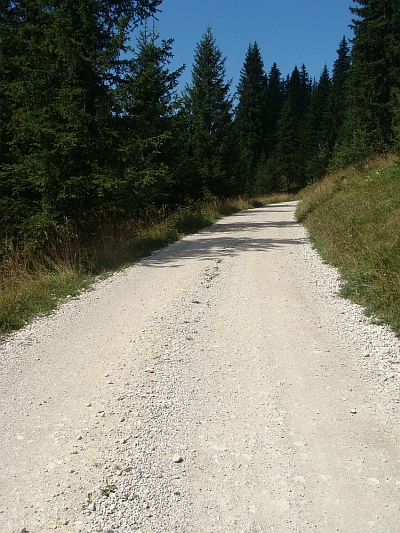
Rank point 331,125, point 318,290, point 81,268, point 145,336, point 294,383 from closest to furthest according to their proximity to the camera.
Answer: point 294,383 → point 145,336 → point 318,290 → point 81,268 → point 331,125

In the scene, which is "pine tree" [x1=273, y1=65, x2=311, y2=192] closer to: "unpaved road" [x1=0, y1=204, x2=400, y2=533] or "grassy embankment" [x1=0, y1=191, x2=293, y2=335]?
"grassy embankment" [x1=0, y1=191, x2=293, y2=335]

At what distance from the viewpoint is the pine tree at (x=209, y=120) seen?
25594 mm

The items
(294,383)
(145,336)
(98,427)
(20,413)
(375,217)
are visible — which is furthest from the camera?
(375,217)

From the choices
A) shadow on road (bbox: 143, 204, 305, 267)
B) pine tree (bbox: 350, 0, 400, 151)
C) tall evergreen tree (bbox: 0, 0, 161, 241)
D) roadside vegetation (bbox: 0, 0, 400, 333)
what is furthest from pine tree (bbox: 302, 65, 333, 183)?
tall evergreen tree (bbox: 0, 0, 161, 241)

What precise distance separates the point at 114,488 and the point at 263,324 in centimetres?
318

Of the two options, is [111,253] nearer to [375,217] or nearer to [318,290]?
[318,290]

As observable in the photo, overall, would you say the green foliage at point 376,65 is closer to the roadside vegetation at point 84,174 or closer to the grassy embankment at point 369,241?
the grassy embankment at point 369,241

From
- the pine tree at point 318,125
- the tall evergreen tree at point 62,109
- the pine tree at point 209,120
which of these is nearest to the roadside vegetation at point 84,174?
the tall evergreen tree at point 62,109

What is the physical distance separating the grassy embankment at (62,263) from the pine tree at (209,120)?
11.4 m

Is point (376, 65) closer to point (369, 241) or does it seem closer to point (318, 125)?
point (369, 241)

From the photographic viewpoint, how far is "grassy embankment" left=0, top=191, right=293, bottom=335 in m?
6.51

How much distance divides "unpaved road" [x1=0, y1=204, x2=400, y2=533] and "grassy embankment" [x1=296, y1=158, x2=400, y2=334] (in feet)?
1.40

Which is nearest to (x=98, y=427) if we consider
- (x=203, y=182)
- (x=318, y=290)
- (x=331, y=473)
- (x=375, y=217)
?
(x=331, y=473)

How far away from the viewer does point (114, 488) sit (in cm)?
264
